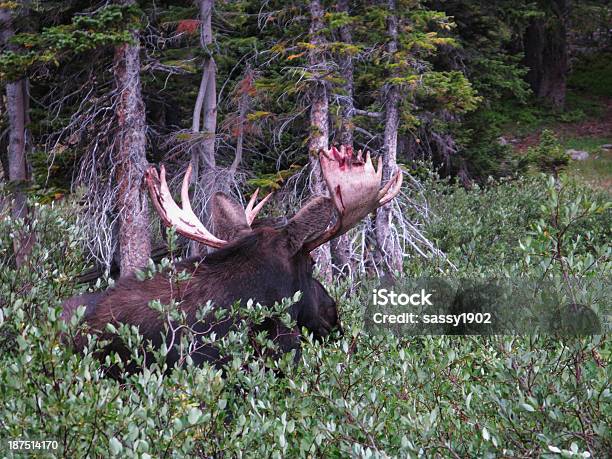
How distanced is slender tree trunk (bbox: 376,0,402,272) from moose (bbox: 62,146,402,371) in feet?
19.5

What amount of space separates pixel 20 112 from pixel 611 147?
20.5 meters

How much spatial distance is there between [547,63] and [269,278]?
28.3 m

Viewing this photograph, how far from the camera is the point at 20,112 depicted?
1477 cm

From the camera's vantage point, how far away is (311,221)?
5.71m

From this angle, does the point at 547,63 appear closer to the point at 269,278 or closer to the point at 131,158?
the point at 131,158

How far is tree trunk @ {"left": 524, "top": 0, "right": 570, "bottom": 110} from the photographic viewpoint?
101ft

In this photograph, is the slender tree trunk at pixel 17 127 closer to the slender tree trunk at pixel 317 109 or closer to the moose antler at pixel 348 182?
the slender tree trunk at pixel 317 109

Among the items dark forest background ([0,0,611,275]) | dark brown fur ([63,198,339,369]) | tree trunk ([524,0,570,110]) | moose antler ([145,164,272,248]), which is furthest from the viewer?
tree trunk ([524,0,570,110])

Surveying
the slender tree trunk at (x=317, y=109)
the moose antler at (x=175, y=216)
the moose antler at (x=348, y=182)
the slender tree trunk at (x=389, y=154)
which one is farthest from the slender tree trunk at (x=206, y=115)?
the moose antler at (x=348, y=182)

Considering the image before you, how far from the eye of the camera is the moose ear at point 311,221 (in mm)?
5707

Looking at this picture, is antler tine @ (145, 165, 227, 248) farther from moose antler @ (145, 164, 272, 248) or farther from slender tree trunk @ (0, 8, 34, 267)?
slender tree trunk @ (0, 8, 34, 267)

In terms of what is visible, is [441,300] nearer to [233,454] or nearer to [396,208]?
[233,454]

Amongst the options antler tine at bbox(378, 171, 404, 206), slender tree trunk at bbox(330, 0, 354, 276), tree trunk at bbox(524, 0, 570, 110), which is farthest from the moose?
tree trunk at bbox(524, 0, 570, 110)

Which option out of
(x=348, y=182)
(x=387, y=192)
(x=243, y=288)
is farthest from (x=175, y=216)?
(x=387, y=192)
